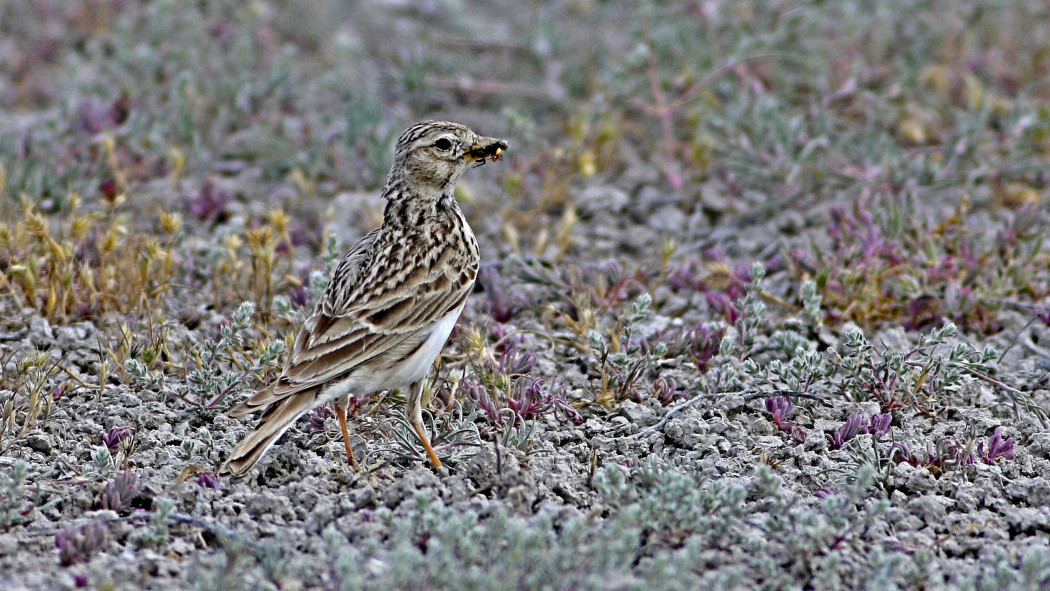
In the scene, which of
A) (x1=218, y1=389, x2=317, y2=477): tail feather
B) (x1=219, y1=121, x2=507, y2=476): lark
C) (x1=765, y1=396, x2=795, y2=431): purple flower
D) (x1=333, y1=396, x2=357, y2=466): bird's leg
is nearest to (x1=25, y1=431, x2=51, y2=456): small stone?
(x1=218, y1=389, x2=317, y2=477): tail feather

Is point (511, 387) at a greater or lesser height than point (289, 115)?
lesser

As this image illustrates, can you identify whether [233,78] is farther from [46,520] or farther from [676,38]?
[46,520]

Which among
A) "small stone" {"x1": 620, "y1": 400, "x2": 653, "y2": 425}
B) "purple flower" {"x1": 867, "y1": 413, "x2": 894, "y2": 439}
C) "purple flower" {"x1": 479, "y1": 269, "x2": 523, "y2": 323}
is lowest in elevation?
"purple flower" {"x1": 867, "y1": 413, "x2": 894, "y2": 439}

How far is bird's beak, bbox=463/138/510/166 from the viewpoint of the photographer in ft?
19.6

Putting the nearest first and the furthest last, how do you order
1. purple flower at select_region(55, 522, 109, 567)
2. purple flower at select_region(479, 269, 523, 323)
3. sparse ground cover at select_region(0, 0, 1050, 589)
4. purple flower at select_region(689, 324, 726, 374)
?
purple flower at select_region(55, 522, 109, 567), sparse ground cover at select_region(0, 0, 1050, 589), purple flower at select_region(689, 324, 726, 374), purple flower at select_region(479, 269, 523, 323)

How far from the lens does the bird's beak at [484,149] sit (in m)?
5.96

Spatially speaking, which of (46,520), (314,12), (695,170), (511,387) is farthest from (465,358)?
(314,12)

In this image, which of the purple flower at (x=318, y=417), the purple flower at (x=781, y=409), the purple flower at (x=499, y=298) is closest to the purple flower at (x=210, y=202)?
the purple flower at (x=499, y=298)

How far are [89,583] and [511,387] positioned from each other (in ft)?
7.63

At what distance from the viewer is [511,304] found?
6.87 meters

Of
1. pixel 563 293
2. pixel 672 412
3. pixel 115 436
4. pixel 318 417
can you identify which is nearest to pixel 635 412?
pixel 672 412

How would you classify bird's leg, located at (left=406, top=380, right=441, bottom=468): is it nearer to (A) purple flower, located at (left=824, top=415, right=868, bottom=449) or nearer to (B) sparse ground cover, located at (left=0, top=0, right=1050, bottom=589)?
(B) sparse ground cover, located at (left=0, top=0, right=1050, bottom=589)

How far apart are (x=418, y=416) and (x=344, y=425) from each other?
1.11 ft

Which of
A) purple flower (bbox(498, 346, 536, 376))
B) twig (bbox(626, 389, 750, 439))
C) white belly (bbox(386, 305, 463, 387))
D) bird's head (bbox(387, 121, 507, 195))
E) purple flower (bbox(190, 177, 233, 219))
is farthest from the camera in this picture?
purple flower (bbox(190, 177, 233, 219))
